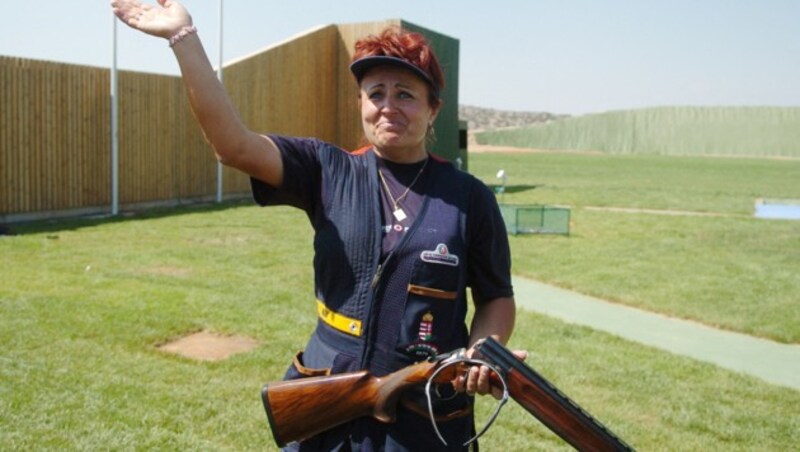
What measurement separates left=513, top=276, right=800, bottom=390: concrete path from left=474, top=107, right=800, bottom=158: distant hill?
69845 millimetres

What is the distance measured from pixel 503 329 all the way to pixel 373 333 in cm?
47

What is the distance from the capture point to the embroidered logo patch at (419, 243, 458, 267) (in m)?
2.23

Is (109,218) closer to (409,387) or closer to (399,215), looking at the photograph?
(399,215)

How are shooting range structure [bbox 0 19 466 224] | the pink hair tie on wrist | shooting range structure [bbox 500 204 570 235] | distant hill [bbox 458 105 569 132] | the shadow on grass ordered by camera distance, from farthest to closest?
distant hill [bbox 458 105 569 132]
shooting range structure [bbox 500 204 570 235]
shooting range structure [bbox 0 19 466 224]
the shadow on grass
the pink hair tie on wrist

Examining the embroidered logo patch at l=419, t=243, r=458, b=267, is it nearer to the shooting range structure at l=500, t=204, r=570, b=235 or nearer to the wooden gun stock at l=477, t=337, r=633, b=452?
the wooden gun stock at l=477, t=337, r=633, b=452

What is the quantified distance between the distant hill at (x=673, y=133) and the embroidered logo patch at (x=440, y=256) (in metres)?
76.1

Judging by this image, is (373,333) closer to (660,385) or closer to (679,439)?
(679,439)

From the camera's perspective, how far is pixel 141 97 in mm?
15531

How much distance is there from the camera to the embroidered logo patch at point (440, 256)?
7.30 ft

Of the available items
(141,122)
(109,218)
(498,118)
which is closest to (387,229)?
(109,218)

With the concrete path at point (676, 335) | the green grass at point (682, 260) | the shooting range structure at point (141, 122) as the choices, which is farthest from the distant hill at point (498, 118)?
the concrete path at point (676, 335)

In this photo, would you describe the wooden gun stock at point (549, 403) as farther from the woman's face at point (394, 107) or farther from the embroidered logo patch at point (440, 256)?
the woman's face at point (394, 107)

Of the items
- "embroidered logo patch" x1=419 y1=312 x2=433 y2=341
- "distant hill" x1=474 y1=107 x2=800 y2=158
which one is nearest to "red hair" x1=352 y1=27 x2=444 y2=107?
"embroidered logo patch" x1=419 y1=312 x2=433 y2=341

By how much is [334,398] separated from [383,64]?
0.96 m
